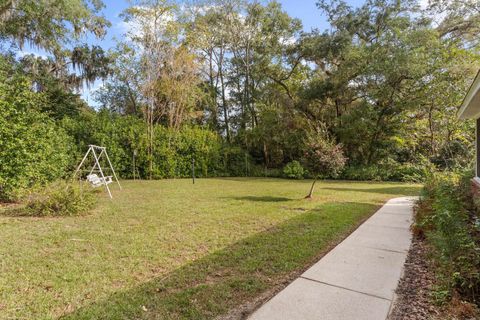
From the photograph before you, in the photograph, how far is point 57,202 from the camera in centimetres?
502

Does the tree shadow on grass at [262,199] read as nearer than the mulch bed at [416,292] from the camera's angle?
No

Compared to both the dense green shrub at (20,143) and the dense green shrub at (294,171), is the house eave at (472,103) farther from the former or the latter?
the dense green shrub at (20,143)

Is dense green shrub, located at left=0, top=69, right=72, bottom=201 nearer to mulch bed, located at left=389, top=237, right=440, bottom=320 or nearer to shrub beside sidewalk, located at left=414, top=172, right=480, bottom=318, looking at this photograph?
mulch bed, located at left=389, top=237, right=440, bottom=320

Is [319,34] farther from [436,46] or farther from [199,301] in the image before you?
[199,301]

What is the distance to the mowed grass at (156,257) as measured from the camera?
7.09 ft

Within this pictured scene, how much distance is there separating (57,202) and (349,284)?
515 centimetres

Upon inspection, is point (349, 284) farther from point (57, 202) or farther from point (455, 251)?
point (57, 202)

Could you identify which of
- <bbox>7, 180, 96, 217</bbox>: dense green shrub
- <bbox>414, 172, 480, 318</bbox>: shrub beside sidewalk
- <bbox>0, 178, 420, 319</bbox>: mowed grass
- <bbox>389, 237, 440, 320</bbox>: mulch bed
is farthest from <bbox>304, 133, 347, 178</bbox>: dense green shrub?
<bbox>7, 180, 96, 217</bbox>: dense green shrub

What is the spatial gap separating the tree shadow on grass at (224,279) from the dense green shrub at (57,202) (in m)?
3.36

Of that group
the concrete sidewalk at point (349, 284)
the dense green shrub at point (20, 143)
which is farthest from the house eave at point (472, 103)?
the dense green shrub at point (20, 143)

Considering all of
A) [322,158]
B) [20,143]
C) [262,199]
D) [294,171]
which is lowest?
[262,199]

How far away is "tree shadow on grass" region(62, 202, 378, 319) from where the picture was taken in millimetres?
2072

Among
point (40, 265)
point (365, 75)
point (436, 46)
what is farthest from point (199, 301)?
point (436, 46)

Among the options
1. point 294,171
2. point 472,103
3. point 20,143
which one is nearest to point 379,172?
point 294,171
